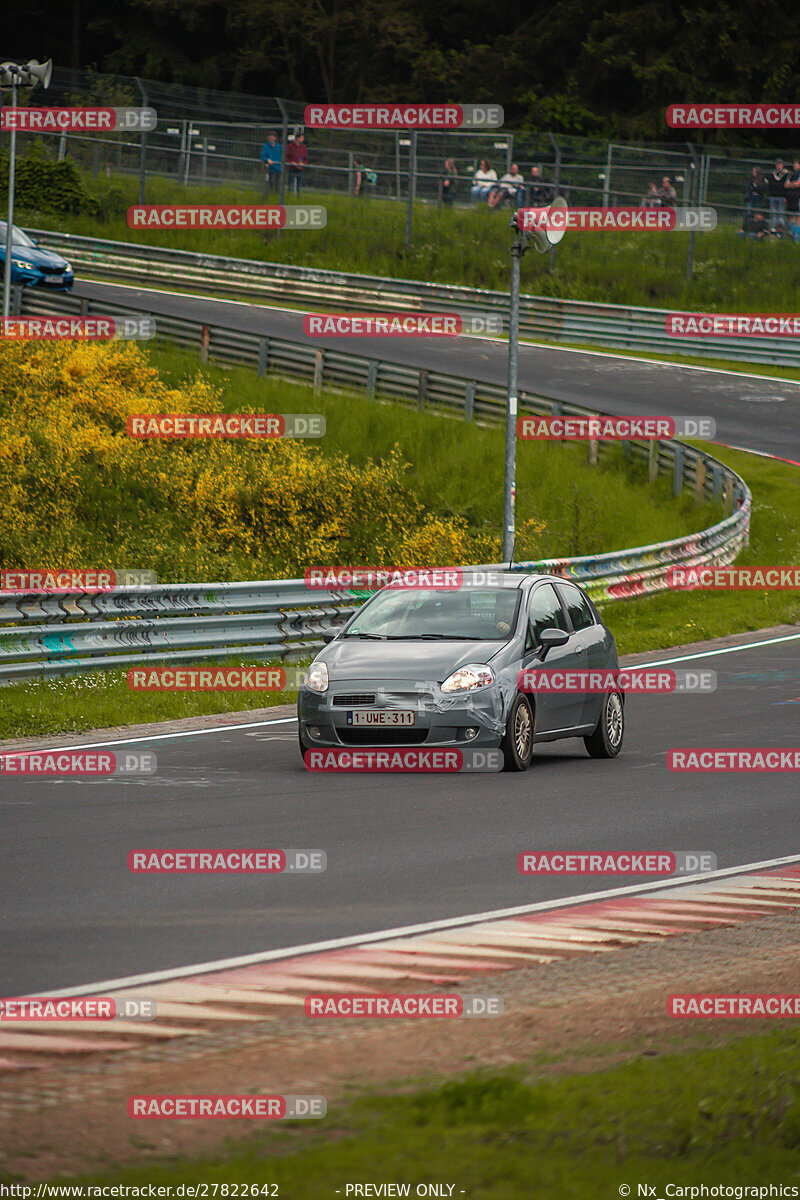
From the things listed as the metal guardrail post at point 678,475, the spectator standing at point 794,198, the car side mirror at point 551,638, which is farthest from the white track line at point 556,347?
the car side mirror at point 551,638

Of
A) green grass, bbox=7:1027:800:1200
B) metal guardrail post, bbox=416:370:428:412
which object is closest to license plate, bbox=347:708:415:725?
green grass, bbox=7:1027:800:1200

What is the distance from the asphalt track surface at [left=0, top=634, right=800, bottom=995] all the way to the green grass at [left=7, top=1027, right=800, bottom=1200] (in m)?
2.03

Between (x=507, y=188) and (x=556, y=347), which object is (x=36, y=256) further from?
(x=556, y=347)

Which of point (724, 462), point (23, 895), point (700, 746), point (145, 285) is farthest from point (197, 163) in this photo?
point (23, 895)

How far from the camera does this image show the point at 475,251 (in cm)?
5241

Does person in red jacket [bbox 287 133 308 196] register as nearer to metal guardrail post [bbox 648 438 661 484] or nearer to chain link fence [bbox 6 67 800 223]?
chain link fence [bbox 6 67 800 223]

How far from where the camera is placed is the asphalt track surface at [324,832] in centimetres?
757

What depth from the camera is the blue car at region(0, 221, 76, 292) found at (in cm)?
4050

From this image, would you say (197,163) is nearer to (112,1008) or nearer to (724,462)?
(724,462)

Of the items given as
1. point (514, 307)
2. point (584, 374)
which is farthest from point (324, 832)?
point (584, 374)

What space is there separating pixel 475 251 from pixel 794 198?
422 inches

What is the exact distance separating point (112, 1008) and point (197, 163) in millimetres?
48761

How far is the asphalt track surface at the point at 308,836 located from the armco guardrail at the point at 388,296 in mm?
33047

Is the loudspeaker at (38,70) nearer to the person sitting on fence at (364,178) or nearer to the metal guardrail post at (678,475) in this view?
the metal guardrail post at (678,475)
